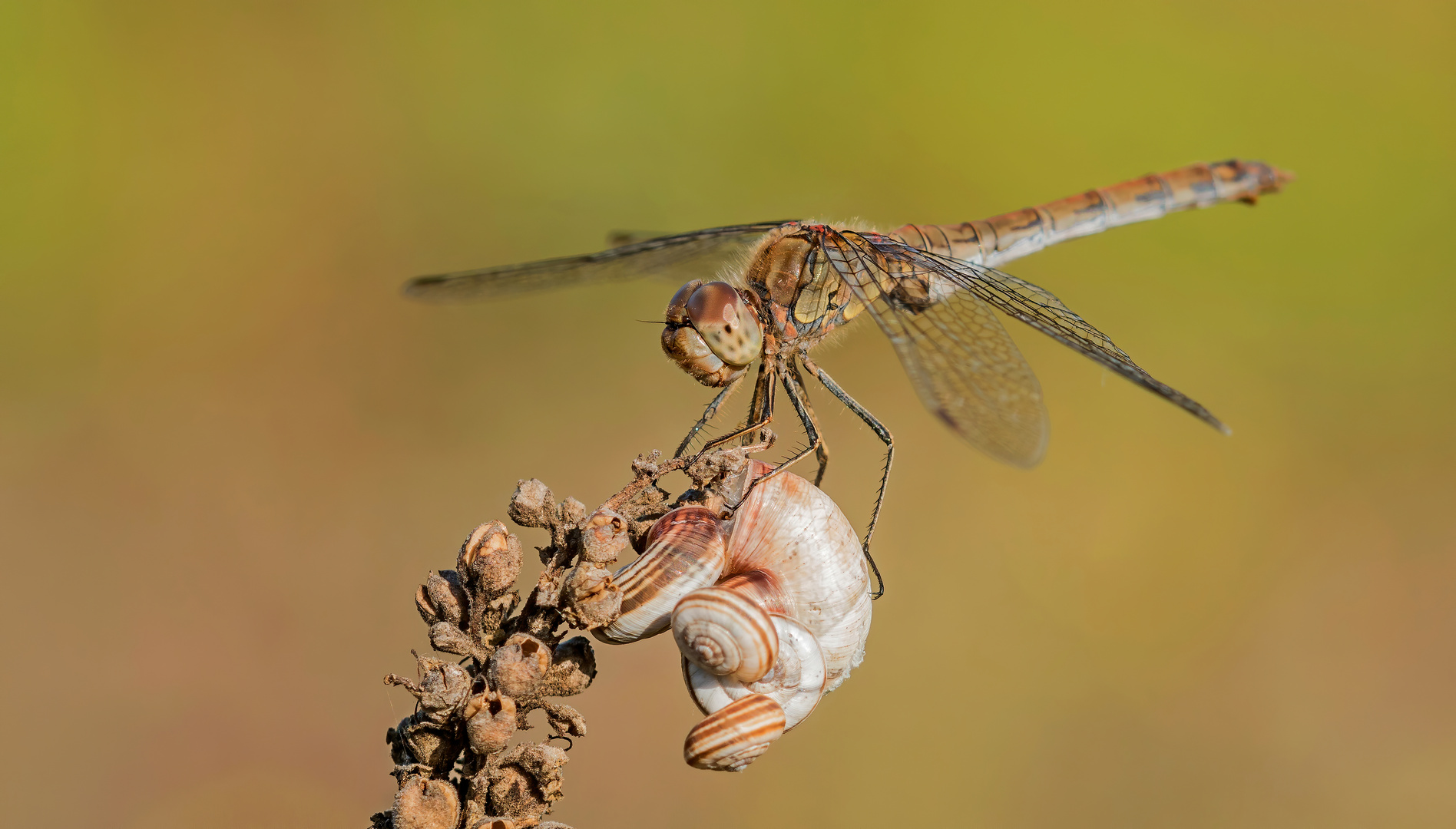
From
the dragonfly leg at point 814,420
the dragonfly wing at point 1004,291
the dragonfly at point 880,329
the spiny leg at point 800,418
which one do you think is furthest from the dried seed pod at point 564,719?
the dragonfly wing at point 1004,291

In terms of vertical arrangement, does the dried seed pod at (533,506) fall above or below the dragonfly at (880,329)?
below

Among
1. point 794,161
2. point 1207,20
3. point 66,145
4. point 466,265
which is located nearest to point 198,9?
point 66,145

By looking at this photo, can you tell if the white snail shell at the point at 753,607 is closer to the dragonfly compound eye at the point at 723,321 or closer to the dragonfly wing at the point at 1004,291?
the dragonfly compound eye at the point at 723,321

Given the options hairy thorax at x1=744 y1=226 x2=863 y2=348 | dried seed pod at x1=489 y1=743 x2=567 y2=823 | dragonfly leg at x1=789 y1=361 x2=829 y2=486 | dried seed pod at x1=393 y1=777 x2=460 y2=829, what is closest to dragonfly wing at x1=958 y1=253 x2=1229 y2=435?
hairy thorax at x1=744 y1=226 x2=863 y2=348

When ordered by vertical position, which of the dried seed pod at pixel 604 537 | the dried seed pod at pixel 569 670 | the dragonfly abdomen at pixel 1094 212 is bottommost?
the dried seed pod at pixel 569 670

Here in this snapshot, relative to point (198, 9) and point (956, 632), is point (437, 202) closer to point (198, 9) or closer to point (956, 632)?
point (198, 9)

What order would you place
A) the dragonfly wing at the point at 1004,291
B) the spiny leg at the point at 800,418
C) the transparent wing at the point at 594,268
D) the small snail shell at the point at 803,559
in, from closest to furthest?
the small snail shell at the point at 803,559 → the spiny leg at the point at 800,418 → the dragonfly wing at the point at 1004,291 → the transparent wing at the point at 594,268

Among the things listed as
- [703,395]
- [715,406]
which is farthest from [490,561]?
[703,395]

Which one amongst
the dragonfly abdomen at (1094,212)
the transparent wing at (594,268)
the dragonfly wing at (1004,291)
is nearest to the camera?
the dragonfly wing at (1004,291)
